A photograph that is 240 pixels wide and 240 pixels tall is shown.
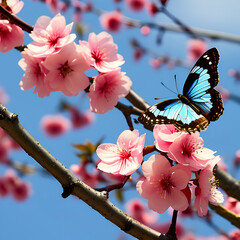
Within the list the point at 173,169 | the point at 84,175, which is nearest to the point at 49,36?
the point at 173,169

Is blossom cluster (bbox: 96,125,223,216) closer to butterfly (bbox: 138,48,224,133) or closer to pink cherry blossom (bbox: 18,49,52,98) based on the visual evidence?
butterfly (bbox: 138,48,224,133)

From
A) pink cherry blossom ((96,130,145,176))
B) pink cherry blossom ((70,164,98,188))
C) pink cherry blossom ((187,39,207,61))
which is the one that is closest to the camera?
pink cherry blossom ((96,130,145,176))

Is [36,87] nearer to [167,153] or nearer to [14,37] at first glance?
[14,37]

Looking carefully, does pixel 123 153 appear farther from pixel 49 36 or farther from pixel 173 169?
pixel 49 36

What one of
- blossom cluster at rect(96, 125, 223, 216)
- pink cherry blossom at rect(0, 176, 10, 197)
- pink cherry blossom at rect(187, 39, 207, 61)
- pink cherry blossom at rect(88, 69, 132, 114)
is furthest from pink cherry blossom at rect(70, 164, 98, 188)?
pink cherry blossom at rect(187, 39, 207, 61)

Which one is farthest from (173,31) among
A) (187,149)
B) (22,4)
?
(187,149)

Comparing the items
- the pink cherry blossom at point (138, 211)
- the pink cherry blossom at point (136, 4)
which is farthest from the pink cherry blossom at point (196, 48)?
the pink cherry blossom at point (138, 211)
